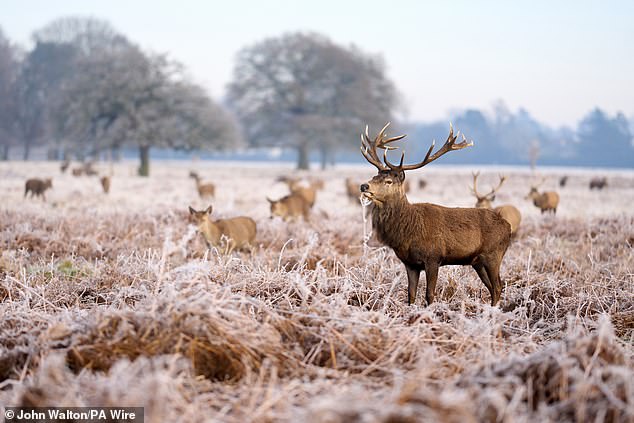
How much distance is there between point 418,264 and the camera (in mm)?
4949

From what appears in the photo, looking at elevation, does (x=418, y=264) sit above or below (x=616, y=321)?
above

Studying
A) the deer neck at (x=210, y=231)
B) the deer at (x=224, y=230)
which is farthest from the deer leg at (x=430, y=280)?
the deer neck at (x=210, y=231)

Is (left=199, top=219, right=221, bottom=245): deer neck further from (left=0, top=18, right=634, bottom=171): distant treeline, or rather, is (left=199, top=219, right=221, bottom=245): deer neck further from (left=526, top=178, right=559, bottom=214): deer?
(left=0, top=18, right=634, bottom=171): distant treeline

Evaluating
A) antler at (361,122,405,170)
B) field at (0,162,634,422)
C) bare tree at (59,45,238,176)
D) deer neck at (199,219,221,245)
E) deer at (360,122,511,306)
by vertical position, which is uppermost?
bare tree at (59,45,238,176)

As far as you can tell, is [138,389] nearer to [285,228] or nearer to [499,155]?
[285,228]

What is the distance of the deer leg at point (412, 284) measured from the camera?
187 inches

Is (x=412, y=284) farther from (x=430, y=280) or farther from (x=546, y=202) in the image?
(x=546, y=202)

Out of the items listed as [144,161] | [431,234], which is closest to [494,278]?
Result: [431,234]

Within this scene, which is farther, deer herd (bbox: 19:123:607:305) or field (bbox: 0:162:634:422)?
deer herd (bbox: 19:123:607:305)

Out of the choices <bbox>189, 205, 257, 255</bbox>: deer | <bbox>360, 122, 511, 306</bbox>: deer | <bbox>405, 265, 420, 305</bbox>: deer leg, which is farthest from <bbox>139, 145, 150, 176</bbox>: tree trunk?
<bbox>405, 265, 420, 305</bbox>: deer leg

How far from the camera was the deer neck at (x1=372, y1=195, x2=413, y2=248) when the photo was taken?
16.4 ft

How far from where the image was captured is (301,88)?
47344mm

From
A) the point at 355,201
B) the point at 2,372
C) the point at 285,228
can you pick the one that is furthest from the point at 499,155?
the point at 2,372

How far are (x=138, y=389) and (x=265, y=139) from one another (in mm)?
45658
